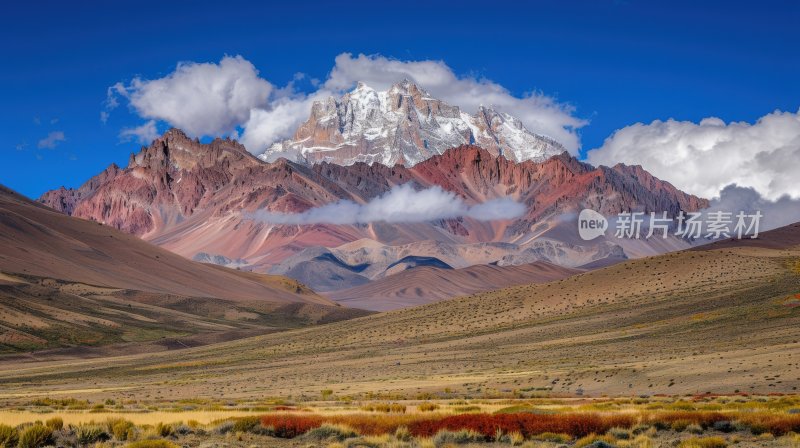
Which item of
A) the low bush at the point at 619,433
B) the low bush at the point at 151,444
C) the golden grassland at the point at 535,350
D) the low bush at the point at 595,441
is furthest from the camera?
the golden grassland at the point at 535,350

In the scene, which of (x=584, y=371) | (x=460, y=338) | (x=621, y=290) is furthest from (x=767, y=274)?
(x=584, y=371)

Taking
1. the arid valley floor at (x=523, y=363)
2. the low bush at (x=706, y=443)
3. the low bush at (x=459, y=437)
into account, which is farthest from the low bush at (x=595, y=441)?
the low bush at (x=459, y=437)

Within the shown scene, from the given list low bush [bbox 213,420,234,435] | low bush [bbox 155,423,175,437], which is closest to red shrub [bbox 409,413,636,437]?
low bush [bbox 213,420,234,435]

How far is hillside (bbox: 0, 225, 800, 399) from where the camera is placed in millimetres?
53906

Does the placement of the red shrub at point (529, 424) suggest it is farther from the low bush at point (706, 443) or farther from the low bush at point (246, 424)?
the low bush at point (246, 424)

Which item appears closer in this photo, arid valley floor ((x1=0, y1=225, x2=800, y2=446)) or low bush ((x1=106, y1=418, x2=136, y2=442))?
low bush ((x1=106, y1=418, x2=136, y2=442))

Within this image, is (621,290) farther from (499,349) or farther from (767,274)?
(499,349)

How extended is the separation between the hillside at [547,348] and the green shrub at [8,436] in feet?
98.1

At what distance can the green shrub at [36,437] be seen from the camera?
74.6 feet

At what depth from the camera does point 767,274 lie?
113 m

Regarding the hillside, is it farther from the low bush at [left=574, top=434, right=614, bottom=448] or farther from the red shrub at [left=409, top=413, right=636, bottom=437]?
the low bush at [left=574, top=434, right=614, bottom=448]

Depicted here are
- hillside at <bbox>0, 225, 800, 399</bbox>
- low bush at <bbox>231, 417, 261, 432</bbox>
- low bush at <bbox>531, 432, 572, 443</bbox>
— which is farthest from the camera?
hillside at <bbox>0, 225, 800, 399</bbox>

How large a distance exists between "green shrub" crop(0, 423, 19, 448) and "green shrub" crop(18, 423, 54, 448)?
24cm

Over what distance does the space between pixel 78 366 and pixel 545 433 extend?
3574 inches
